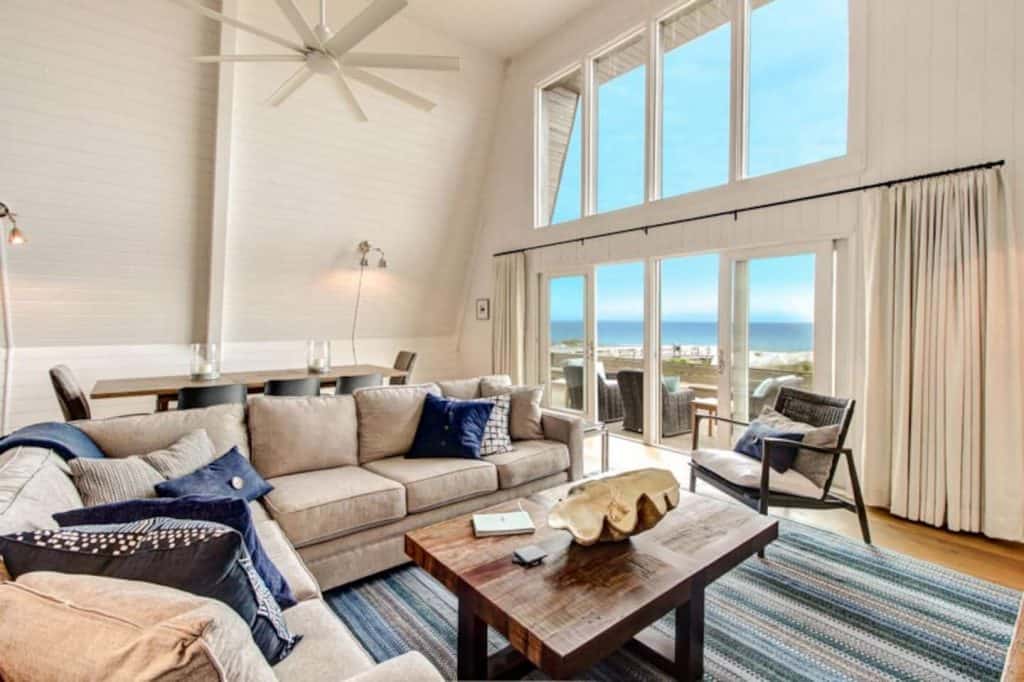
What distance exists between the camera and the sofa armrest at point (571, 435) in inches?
134

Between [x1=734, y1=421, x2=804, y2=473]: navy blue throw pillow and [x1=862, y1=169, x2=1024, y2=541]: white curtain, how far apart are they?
0.93 meters

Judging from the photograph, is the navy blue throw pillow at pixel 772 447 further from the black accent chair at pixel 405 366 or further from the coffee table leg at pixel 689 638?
the black accent chair at pixel 405 366

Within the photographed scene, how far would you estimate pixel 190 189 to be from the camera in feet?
15.7

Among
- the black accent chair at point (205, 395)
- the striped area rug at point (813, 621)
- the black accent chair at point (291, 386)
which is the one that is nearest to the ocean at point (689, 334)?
the striped area rug at point (813, 621)

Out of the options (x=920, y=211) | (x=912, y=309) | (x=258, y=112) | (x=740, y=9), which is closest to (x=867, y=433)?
(x=912, y=309)

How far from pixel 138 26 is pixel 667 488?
5114mm

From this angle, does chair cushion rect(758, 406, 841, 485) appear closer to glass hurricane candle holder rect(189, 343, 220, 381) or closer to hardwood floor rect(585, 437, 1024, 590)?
hardwood floor rect(585, 437, 1024, 590)

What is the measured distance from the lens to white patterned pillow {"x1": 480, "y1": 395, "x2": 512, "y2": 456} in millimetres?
3152

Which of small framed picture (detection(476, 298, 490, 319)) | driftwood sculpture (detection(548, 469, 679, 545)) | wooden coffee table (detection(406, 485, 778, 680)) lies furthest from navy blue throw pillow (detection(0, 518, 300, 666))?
small framed picture (detection(476, 298, 490, 319))

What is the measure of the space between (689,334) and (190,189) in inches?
197

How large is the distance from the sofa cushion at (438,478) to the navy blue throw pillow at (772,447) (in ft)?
5.21

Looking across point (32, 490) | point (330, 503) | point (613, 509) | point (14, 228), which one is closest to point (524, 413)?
point (330, 503)

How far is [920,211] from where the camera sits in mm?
3215

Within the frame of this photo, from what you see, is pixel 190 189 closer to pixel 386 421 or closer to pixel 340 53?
pixel 340 53
